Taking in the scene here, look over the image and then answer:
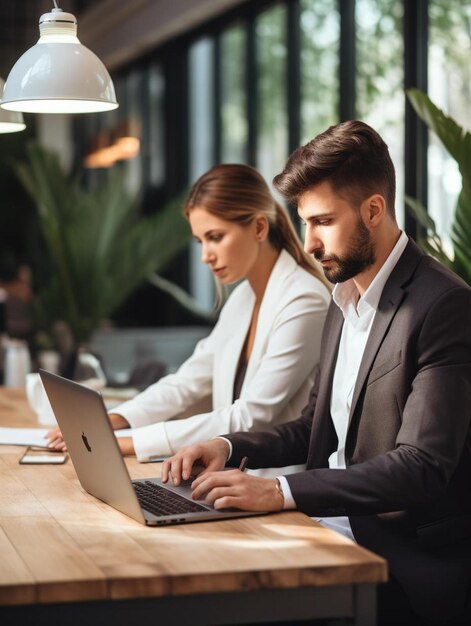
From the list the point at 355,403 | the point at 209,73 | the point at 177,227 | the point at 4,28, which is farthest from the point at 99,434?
the point at 4,28

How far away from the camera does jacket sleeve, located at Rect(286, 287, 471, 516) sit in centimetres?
196

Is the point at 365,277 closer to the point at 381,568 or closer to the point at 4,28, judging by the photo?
the point at 381,568

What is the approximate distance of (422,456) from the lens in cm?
197

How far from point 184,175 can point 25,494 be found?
726 centimetres

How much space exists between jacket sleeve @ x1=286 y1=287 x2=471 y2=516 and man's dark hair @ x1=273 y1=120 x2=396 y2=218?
1.14 feet

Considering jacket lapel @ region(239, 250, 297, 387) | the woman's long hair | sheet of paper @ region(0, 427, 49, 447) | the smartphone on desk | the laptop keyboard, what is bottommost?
sheet of paper @ region(0, 427, 49, 447)

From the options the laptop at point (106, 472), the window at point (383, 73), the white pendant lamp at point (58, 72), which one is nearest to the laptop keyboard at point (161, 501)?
the laptop at point (106, 472)

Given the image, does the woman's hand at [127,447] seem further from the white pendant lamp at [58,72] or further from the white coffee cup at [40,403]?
the white pendant lamp at [58,72]

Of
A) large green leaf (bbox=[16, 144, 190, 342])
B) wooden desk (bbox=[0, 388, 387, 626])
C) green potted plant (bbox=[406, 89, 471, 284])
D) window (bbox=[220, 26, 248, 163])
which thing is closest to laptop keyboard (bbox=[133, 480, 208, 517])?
wooden desk (bbox=[0, 388, 387, 626])

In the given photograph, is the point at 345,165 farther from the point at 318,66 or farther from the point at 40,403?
the point at 318,66

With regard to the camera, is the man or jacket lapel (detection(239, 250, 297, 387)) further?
jacket lapel (detection(239, 250, 297, 387))

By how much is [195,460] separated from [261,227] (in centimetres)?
104

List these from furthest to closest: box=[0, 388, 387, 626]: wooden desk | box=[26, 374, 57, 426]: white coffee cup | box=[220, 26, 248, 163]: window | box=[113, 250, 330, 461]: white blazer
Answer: box=[220, 26, 248, 163]: window
box=[26, 374, 57, 426]: white coffee cup
box=[113, 250, 330, 461]: white blazer
box=[0, 388, 387, 626]: wooden desk

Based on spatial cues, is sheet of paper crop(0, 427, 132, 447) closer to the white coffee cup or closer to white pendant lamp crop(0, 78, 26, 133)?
the white coffee cup
